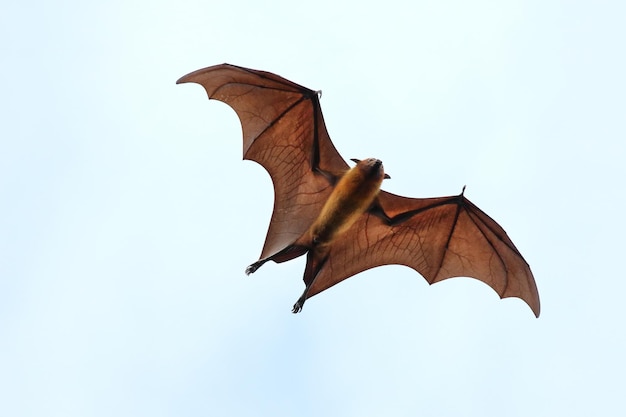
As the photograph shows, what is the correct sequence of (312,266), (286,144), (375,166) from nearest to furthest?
(375,166) → (312,266) → (286,144)

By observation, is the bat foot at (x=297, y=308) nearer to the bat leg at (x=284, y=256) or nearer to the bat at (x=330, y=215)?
the bat at (x=330, y=215)

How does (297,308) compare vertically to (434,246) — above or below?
below

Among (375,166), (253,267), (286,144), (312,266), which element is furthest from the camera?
(286,144)

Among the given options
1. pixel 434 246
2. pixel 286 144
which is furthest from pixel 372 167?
pixel 434 246

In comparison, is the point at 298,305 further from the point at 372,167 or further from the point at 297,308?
the point at 372,167

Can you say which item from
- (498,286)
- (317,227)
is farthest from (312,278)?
(498,286)

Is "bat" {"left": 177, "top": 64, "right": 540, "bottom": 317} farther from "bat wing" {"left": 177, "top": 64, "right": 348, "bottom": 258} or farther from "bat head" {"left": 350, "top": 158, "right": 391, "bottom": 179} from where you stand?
"bat head" {"left": 350, "top": 158, "right": 391, "bottom": 179}

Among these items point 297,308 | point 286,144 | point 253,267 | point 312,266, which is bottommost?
point 297,308

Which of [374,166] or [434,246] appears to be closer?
[374,166]
